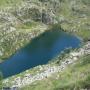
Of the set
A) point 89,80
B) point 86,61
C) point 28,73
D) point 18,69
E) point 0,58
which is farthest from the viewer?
point 0,58

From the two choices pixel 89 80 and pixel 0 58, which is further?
pixel 0 58

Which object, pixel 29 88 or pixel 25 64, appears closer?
pixel 29 88

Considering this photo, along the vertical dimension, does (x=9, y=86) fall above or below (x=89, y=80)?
below

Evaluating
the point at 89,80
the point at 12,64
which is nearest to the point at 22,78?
the point at 12,64

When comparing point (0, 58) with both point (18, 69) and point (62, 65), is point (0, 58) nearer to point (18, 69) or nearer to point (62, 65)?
point (18, 69)

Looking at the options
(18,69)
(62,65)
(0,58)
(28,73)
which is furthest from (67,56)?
(0,58)

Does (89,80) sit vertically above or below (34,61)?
above

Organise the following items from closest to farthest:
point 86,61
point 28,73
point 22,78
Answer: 1. point 86,61
2. point 22,78
3. point 28,73

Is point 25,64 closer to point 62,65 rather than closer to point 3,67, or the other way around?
point 3,67

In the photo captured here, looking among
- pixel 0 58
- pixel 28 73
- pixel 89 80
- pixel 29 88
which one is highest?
pixel 89 80
